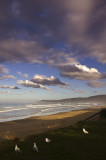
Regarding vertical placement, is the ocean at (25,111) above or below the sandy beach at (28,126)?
above

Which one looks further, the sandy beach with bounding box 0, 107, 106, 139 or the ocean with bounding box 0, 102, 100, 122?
the ocean with bounding box 0, 102, 100, 122

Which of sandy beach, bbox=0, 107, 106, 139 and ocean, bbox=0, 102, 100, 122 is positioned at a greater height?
ocean, bbox=0, 102, 100, 122

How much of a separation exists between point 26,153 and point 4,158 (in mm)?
887

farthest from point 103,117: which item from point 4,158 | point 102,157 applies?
point 4,158

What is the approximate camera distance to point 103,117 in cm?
1733

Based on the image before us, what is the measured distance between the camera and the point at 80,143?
771 centimetres

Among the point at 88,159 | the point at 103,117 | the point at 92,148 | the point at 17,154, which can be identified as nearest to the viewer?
the point at 88,159

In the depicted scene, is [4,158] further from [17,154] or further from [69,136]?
[69,136]

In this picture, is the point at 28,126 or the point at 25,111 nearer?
the point at 28,126

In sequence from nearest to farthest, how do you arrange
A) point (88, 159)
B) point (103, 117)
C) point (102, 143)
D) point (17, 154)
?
point (88, 159) → point (17, 154) → point (102, 143) → point (103, 117)

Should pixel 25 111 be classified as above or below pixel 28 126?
above

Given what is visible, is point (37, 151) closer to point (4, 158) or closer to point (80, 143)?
point (4, 158)

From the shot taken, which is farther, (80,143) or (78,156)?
(80,143)

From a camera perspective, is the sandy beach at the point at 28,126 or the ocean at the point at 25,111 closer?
the sandy beach at the point at 28,126
